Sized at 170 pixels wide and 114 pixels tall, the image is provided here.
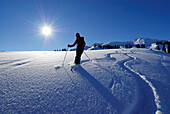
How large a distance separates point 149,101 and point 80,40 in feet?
13.1

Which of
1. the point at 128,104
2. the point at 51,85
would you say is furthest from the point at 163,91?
the point at 51,85

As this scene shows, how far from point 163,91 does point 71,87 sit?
2.29m

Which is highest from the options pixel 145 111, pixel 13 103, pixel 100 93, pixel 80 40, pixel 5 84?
pixel 80 40

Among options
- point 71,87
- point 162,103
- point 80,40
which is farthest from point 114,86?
point 80,40

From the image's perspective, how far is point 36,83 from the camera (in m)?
2.20

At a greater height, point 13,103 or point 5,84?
point 5,84

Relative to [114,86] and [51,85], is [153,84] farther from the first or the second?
[51,85]

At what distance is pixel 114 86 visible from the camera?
2.22m

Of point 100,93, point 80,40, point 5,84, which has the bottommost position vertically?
point 100,93

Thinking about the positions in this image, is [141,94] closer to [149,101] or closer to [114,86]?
[149,101]

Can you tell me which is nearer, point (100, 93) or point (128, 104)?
point (128, 104)

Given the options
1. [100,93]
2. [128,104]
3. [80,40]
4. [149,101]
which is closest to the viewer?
[128,104]

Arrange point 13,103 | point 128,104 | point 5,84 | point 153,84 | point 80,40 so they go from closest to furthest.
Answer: point 13,103 → point 128,104 → point 5,84 → point 153,84 → point 80,40

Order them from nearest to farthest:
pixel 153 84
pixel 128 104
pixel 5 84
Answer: pixel 128 104 → pixel 5 84 → pixel 153 84
